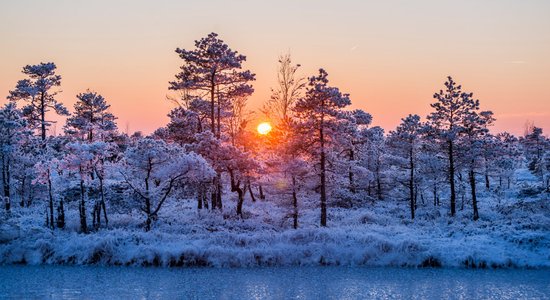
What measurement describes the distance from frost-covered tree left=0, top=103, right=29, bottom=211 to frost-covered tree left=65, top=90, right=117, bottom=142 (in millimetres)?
7061

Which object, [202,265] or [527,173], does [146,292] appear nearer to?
[202,265]

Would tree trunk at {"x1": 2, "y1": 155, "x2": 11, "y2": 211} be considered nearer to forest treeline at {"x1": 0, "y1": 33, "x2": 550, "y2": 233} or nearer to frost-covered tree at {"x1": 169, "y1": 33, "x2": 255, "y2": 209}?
forest treeline at {"x1": 0, "y1": 33, "x2": 550, "y2": 233}

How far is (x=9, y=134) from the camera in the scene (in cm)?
4172

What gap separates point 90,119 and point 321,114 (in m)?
29.8

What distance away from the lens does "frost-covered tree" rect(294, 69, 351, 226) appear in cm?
3241

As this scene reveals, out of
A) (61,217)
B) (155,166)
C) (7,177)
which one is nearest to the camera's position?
(155,166)

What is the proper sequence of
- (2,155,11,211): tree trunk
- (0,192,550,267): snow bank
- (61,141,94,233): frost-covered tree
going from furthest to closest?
(2,155,11,211): tree trunk < (61,141,94,233): frost-covered tree < (0,192,550,267): snow bank

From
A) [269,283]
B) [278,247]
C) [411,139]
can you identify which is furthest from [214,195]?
[269,283]

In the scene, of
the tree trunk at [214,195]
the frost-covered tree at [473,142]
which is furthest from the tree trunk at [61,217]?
the frost-covered tree at [473,142]

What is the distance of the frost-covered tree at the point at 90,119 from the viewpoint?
49781mm

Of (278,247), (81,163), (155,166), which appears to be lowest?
(278,247)

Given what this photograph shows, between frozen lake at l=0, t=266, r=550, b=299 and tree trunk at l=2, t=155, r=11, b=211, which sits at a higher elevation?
tree trunk at l=2, t=155, r=11, b=211

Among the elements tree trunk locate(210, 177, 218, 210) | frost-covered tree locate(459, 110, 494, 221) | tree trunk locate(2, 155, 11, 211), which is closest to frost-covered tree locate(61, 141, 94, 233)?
tree trunk locate(210, 177, 218, 210)

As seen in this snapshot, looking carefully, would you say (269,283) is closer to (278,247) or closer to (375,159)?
(278,247)
